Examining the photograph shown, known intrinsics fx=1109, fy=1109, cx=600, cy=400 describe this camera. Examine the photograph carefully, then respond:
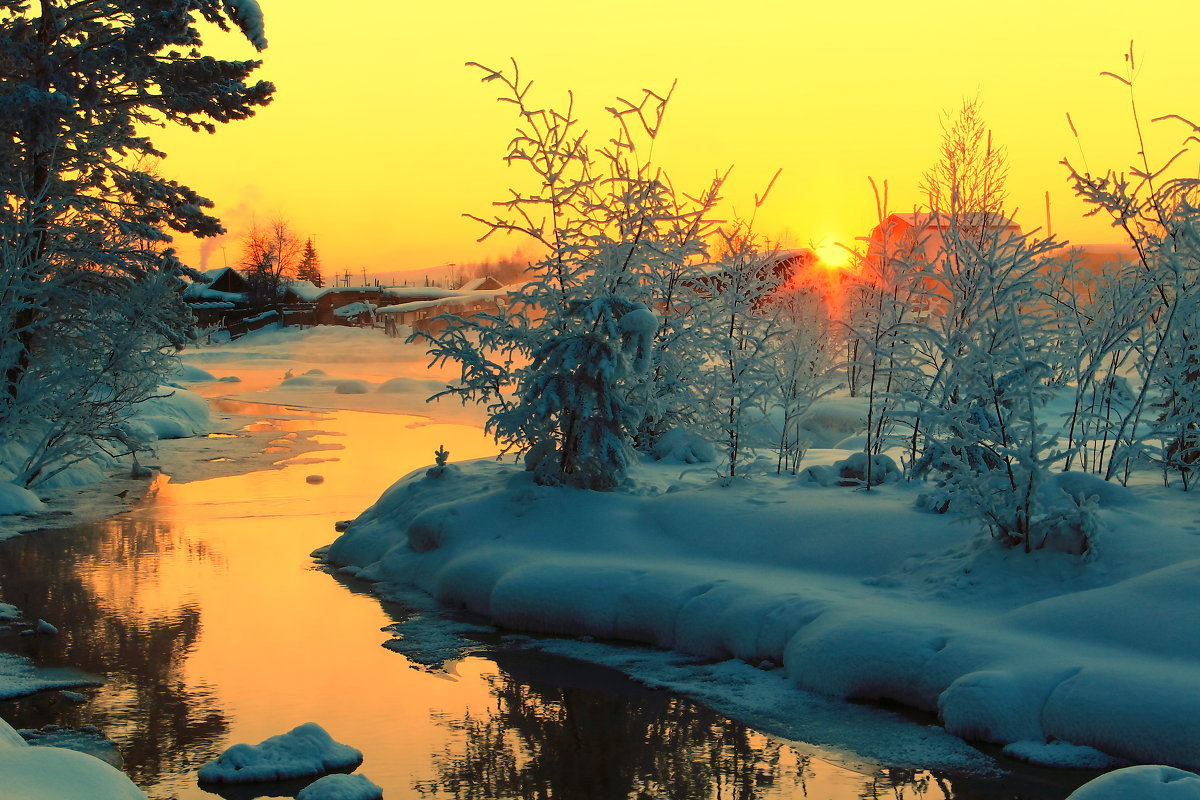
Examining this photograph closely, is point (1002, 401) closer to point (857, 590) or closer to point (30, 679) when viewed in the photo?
point (857, 590)

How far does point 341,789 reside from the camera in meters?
5.90

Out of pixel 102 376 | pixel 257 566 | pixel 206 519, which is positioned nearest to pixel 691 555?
pixel 257 566

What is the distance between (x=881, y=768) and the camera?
634 centimetres


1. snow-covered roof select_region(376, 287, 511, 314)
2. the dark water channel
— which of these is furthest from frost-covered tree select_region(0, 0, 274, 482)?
snow-covered roof select_region(376, 287, 511, 314)

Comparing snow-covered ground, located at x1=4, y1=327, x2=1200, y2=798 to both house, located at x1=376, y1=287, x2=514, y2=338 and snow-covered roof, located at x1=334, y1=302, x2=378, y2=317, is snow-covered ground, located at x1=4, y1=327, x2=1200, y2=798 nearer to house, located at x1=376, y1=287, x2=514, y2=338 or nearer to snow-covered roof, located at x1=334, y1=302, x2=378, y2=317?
house, located at x1=376, y1=287, x2=514, y2=338

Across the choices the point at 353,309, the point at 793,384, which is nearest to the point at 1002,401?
the point at 793,384

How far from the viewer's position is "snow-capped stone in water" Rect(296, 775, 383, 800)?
19.2 feet

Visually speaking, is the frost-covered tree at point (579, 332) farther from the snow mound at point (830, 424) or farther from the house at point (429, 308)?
the house at point (429, 308)

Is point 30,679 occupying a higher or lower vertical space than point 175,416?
lower

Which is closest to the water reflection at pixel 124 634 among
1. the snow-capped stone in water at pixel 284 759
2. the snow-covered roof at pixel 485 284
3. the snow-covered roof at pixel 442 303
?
the snow-capped stone in water at pixel 284 759

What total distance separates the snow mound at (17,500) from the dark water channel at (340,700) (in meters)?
1.87

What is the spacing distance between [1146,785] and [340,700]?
16.4ft

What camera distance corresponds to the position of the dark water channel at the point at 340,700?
20.2ft

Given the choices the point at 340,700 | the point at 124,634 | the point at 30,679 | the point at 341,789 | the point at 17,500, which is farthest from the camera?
the point at 17,500
